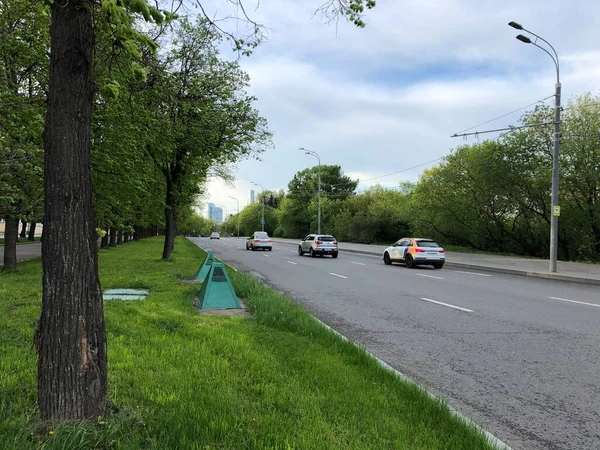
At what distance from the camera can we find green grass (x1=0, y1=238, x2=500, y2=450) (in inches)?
125

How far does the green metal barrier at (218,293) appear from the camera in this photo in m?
8.80

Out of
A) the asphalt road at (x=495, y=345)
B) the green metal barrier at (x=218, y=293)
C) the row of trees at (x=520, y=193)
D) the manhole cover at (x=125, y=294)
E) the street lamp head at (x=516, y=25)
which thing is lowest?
the asphalt road at (x=495, y=345)

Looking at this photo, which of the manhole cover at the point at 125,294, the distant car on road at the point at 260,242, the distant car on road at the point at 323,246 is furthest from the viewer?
the distant car on road at the point at 260,242

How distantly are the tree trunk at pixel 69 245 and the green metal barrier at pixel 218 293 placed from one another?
18.1 ft

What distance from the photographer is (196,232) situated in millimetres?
162875

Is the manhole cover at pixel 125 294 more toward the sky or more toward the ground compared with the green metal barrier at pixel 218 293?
more toward the ground

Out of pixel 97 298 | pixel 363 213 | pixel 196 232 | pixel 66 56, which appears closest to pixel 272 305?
pixel 97 298

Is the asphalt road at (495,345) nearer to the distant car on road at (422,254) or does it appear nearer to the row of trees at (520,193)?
the distant car on road at (422,254)

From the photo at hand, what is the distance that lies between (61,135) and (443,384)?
459cm

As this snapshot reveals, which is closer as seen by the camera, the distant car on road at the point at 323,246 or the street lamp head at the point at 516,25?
the street lamp head at the point at 516,25

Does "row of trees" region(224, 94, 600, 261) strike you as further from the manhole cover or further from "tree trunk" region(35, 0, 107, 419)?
"tree trunk" region(35, 0, 107, 419)

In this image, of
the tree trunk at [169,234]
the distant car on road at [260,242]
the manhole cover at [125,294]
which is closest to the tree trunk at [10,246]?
the manhole cover at [125,294]

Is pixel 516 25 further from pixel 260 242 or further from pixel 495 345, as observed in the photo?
pixel 260 242

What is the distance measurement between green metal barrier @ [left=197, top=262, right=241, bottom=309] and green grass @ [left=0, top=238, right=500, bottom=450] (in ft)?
5.96
